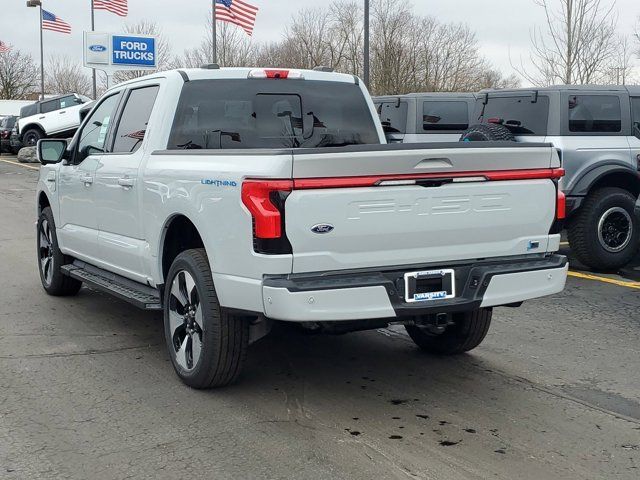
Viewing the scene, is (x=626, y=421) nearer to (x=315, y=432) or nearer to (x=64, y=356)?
(x=315, y=432)

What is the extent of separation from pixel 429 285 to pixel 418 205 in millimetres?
427

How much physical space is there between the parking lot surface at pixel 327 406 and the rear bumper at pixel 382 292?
62 centimetres

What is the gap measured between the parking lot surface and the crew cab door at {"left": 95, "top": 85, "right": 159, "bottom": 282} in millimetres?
657

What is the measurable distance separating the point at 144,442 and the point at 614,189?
6730mm

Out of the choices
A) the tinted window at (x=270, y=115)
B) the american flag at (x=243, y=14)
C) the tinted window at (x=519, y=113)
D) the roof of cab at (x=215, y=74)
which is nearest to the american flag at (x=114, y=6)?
the american flag at (x=243, y=14)

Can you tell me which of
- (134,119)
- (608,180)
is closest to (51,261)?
(134,119)

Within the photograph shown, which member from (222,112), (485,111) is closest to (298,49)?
(485,111)

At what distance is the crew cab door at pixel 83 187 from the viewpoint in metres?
6.35

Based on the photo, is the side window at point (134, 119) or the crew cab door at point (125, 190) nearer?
the crew cab door at point (125, 190)

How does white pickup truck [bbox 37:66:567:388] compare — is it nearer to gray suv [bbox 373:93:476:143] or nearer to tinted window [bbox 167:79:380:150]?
tinted window [bbox 167:79:380:150]

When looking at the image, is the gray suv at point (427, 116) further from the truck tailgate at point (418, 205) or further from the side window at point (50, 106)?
the side window at point (50, 106)

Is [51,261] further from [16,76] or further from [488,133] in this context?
[16,76]

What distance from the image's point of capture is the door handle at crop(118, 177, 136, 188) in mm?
5537

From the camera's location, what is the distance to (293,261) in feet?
13.5
